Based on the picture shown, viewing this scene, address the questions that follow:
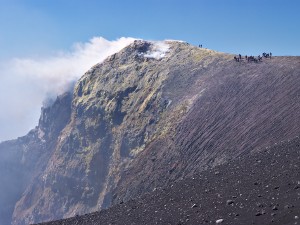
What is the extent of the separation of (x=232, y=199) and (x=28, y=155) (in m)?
127

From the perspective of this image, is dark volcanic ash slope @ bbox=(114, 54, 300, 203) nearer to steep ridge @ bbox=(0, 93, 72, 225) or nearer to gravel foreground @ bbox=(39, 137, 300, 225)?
gravel foreground @ bbox=(39, 137, 300, 225)

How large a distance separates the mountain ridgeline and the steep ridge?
357 mm

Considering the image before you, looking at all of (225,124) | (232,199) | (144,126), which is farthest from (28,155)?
(232,199)

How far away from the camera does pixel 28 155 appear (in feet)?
465

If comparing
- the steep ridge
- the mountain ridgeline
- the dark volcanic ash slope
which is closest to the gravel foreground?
the mountain ridgeline

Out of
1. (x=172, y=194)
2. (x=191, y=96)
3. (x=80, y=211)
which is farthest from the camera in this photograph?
(x=80, y=211)

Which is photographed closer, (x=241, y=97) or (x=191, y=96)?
(x=241, y=97)

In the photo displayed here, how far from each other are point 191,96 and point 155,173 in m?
16.7

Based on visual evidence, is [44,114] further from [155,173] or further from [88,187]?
[155,173]

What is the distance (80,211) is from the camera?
9519 cm

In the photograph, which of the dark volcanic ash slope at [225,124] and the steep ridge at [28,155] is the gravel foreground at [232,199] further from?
the steep ridge at [28,155]

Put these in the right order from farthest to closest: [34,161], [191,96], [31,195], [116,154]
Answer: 1. [34,161]
2. [31,195]
3. [116,154]
4. [191,96]

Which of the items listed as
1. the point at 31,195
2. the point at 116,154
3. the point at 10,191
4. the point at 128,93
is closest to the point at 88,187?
the point at 116,154

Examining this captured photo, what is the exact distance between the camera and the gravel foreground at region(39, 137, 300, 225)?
19.5 metres
